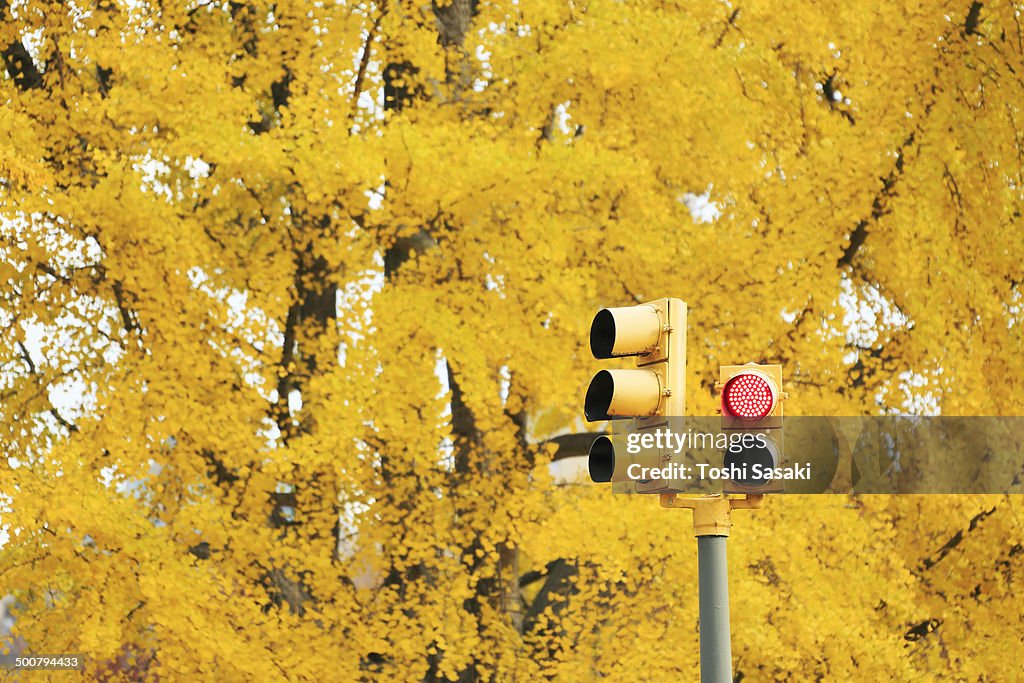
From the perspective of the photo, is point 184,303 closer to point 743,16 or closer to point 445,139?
point 445,139

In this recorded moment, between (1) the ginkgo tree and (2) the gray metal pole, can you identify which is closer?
(2) the gray metal pole

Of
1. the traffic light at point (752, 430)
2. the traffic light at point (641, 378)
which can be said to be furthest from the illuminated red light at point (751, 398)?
the traffic light at point (641, 378)

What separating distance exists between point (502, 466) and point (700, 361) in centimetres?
233

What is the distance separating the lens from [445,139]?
39.4 ft

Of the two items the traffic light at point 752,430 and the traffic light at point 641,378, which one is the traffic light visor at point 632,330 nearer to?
the traffic light at point 641,378

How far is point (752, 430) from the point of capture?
199 inches

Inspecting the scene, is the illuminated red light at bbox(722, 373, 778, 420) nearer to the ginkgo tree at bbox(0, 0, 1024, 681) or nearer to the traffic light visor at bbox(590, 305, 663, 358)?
the traffic light visor at bbox(590, 305, 663, 358)

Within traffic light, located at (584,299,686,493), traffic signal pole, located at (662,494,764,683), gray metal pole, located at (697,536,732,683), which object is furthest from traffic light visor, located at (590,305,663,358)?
gray metal pole, located at (697,536,732,683)

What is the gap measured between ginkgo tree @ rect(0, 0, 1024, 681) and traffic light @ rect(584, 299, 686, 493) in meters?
5.45

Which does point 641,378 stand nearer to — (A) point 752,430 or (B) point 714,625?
(A) point 752,430

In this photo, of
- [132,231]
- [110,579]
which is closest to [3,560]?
[110,579]

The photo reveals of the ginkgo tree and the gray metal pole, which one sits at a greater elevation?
the ginkgo tree

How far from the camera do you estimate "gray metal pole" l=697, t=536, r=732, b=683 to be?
493 cm

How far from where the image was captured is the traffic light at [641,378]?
502cm
